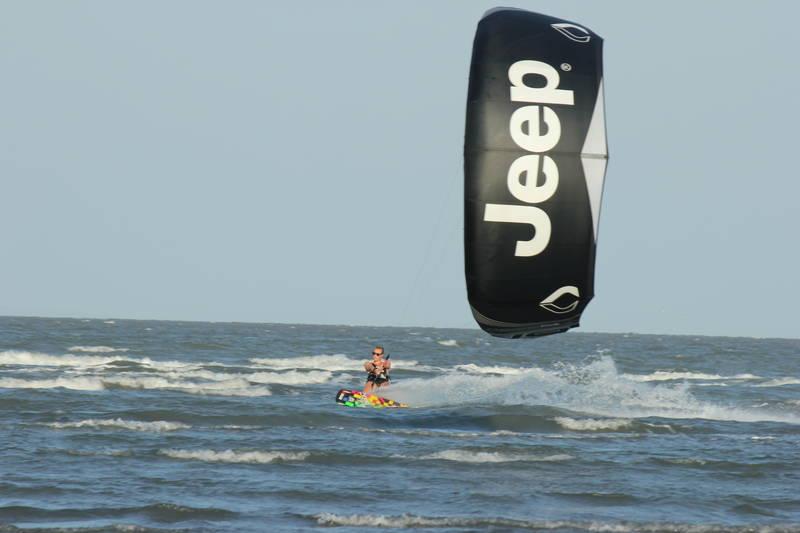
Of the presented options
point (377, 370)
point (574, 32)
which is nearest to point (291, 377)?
point (377, 370)

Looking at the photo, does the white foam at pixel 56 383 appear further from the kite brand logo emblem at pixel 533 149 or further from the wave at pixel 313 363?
the kite brand logo emblem at pixel 533 149

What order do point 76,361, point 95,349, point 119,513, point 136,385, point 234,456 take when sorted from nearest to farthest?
point 119,513
point 234,456
point 136,385
point 76,361
point 95,349

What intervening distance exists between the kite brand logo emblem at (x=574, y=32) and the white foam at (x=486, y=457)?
7.17 metres

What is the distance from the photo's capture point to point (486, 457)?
67.1ft

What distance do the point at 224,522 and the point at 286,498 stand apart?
71.8 inches

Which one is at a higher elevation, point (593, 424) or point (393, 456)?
point (593, 424)

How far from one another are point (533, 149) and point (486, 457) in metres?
6.51

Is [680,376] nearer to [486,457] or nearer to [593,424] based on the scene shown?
[593,424]

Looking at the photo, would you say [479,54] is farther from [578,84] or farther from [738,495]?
[738,495]

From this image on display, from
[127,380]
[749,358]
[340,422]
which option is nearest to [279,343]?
[749,358]

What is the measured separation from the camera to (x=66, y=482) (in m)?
17.2

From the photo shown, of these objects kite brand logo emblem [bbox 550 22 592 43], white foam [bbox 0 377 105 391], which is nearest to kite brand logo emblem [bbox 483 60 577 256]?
kite brand logo emblem [bbox 550 22 592 43]

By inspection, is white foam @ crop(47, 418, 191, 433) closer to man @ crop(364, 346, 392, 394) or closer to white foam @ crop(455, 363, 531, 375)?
man @ crop(364, 346, 392, 394)

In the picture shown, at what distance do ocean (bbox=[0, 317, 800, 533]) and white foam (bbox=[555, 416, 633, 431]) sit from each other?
5 cm
